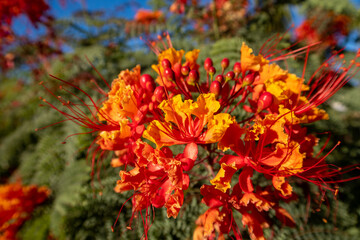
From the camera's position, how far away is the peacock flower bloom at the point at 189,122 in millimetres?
1003

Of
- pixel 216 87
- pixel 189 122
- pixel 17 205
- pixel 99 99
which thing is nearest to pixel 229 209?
pixel 189 122

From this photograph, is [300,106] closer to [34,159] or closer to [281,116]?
[281,116]

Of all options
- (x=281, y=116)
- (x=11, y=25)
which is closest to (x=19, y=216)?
(x=281, y=116)

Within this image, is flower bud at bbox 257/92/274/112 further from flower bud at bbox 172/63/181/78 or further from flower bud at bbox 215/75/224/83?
flower bud at bbox 172/63/181/78

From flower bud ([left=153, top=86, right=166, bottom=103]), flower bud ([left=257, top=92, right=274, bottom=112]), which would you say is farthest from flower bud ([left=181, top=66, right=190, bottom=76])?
flower bud ([left=257, top=92, right=274, bottom=112])

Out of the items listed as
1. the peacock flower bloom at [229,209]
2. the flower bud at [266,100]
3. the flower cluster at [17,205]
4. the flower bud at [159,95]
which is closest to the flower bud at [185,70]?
the flower bud at [159,95]

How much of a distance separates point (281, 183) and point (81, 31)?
3.15 metres

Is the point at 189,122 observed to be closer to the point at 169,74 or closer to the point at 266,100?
the point at 169,74

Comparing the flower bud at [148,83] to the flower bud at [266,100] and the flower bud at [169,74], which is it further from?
the flower bud at [266,100]

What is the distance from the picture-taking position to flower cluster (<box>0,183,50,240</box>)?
5.95ft

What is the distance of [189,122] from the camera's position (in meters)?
1.11

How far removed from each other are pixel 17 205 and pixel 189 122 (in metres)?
1.79

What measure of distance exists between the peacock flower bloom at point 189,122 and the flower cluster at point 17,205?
1432 mm

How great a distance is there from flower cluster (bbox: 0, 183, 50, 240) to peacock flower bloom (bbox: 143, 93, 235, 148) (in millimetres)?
1432
